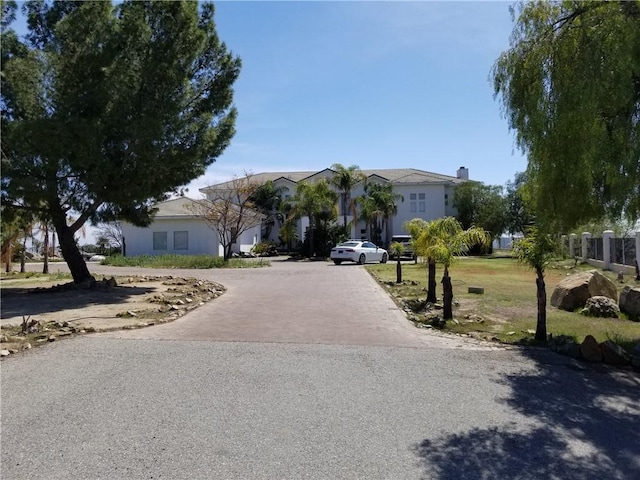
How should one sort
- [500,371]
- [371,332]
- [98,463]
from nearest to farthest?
[98,463] → [500,371] → [371,332]

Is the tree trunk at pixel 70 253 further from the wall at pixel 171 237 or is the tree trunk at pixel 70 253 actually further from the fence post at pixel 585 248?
the fence post at pixel 585 248

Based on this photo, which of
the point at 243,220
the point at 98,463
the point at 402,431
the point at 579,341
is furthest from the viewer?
the point at 243,220

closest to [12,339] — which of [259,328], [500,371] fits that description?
[259,328]

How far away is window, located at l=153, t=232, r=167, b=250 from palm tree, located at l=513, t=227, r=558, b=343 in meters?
36.1

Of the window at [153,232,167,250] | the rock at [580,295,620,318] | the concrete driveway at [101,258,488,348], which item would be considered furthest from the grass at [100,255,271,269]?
the rock at [580,295,620,318]

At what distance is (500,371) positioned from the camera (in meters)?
7.53

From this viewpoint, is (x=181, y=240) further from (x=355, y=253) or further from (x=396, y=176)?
(x=396, y=176)

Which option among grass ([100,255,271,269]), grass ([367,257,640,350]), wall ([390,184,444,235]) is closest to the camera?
grass ([367,257,640,350])

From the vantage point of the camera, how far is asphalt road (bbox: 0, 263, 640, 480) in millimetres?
4422

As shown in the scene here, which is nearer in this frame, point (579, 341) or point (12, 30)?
point (579, 341)

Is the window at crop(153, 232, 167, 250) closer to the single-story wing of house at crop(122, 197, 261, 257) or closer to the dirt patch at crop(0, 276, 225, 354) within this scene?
the single-story wing of house at crop(122, 197, 261, 257)

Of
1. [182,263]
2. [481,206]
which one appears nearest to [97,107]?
[182,263]

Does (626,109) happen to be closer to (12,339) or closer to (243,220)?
(12,339)

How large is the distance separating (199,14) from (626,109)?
1623 cm
